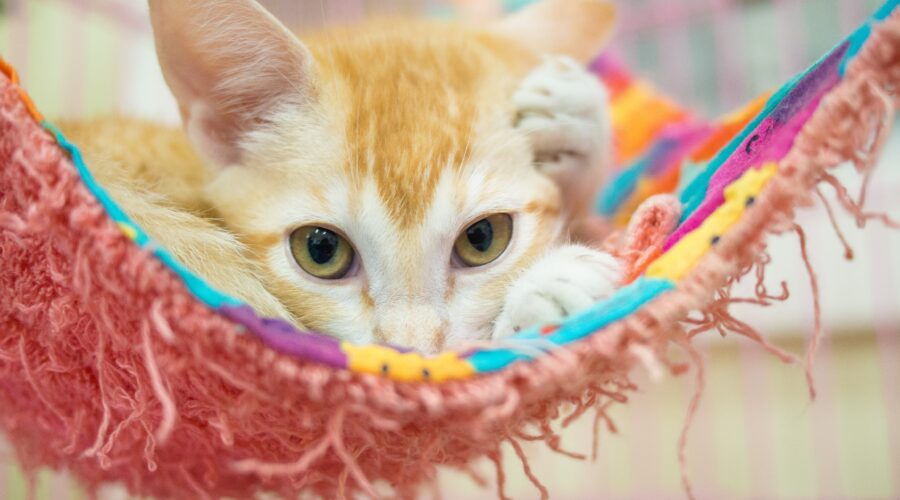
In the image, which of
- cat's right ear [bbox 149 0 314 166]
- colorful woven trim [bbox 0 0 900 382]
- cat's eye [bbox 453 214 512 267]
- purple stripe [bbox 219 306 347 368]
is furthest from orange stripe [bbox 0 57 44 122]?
cat's eye [bbox 453 214 512 267]

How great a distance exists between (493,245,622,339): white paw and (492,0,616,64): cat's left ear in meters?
0.49

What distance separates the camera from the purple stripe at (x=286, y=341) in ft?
1.51

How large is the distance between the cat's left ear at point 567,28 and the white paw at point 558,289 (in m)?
0.49

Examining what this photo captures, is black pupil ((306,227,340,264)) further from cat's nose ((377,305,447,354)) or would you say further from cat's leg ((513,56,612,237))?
cat's leg ((513,56,612,237))

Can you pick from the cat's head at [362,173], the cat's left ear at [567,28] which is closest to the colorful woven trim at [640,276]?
the cat's head at [362,173]

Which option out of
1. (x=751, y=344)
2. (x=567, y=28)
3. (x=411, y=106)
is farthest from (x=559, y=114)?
(x=751, y=344)

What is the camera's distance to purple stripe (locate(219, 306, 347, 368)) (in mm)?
459

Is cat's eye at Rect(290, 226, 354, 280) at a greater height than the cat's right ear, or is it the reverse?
the cat's right ear

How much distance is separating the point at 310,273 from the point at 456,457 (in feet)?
0.77

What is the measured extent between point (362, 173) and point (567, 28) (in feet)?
1.59

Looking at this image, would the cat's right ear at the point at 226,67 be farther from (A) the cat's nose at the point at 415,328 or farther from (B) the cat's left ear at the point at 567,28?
(B) the cat's left ear at the point at 567,28

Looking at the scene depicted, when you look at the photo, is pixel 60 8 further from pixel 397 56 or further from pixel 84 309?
pixel 84 309

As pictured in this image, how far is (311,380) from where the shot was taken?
0.45m

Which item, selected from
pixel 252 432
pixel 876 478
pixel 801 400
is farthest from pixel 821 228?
pixel 252 432
